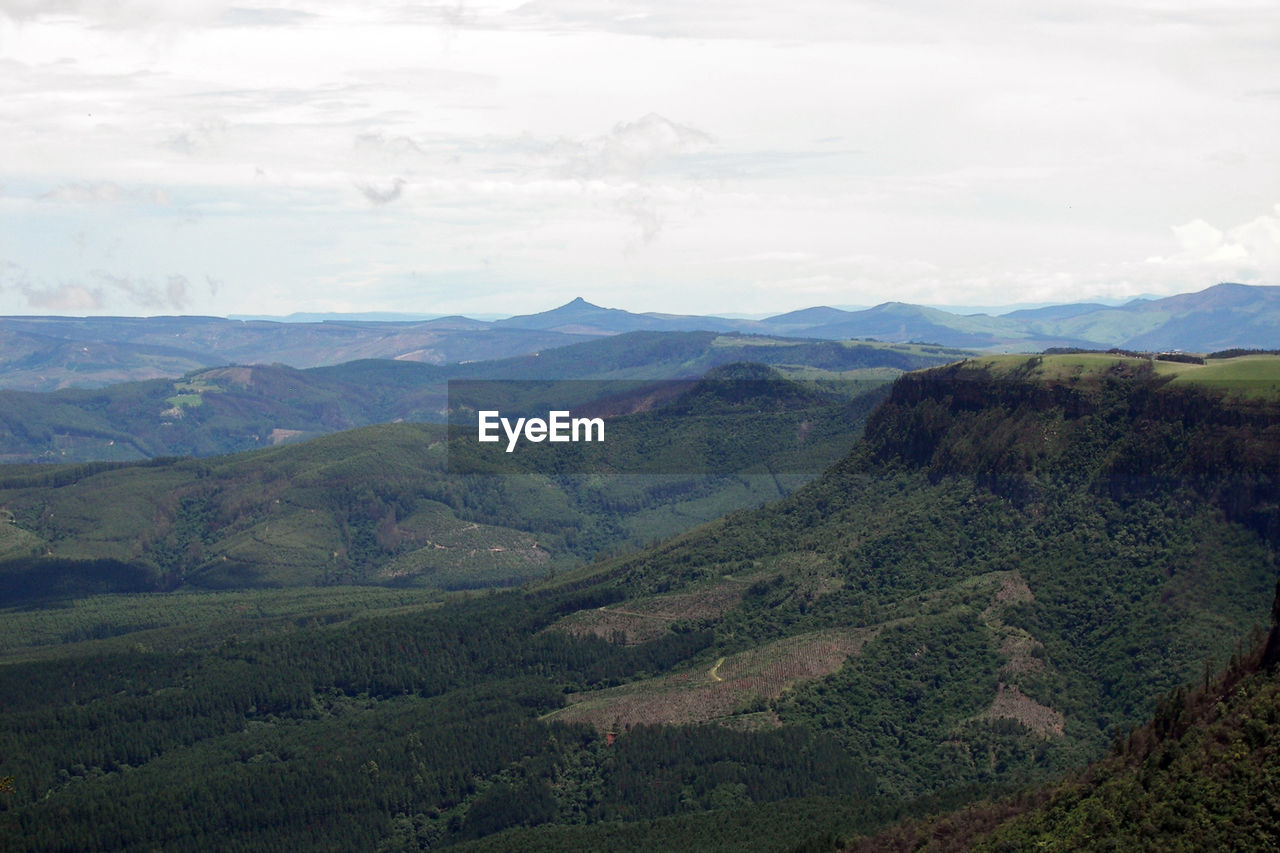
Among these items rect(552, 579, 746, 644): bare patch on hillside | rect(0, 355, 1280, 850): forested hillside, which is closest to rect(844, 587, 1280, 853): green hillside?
rect(0, 355, 1280, 850): forested hillside

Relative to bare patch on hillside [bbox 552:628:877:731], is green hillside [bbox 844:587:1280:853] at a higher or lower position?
higher

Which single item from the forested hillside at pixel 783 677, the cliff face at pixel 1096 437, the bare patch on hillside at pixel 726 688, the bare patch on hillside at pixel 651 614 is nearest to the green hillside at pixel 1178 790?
the forested hillside at pixel 783 677

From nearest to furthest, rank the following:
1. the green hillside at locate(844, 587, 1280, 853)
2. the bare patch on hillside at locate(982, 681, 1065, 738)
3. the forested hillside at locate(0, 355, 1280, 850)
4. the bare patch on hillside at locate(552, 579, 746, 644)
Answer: the green hillside at locate(844, 587, 1280, 853)
the forested hillside at locate(0, 355, 1280, 850)
the bare patch on hillside at locate(982, 681, 1065, 738)
the bare patch on hillside at locate(552, 579, 746, 644)

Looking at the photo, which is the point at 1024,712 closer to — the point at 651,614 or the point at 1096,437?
the point at 1096,437

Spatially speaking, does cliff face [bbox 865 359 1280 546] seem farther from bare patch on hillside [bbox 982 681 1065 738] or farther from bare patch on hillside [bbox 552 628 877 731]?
bare patch on hillside [bbox 552 628 877 731]

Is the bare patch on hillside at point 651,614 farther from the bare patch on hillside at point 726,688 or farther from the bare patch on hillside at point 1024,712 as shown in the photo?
the bare patch on hillside at point 1024,712

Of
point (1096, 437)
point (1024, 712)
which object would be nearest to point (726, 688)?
point (1024, 712)

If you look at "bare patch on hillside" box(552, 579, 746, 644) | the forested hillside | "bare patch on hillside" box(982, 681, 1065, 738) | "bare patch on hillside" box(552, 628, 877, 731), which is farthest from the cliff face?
"bare patch on hillside" box(552, 579, 746, 644)

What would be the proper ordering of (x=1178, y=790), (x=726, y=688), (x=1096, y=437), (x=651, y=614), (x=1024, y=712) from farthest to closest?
(x=651, y=614) → (x=1096, y=437) → (x=726, y=688) → (x=1024, y=712) → (x=1178, y=790)

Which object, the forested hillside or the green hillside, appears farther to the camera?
the forested hillside

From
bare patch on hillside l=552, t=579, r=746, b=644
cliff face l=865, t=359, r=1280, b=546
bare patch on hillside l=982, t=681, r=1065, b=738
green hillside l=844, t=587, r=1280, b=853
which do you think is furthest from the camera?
bare patch on hillside l=552, t=579, r=746, b=644
